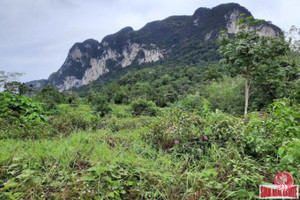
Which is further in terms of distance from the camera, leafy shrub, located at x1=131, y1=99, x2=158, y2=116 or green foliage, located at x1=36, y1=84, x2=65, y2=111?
leafy shrub, located at x1=131, y1=99, x2=158, y2=116

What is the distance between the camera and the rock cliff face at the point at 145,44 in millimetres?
100562

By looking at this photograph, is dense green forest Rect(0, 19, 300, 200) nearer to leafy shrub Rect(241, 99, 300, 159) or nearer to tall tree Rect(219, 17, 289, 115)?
leafy shrub Rect(241, 99, 300, 159)

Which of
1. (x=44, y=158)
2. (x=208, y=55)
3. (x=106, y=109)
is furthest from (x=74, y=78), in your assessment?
(x=44, y=158)

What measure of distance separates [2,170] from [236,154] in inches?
88.4

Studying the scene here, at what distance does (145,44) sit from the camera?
412 ft

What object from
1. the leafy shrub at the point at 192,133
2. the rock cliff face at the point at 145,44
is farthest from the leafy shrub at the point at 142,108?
the rock cliff face at the point at 145,44

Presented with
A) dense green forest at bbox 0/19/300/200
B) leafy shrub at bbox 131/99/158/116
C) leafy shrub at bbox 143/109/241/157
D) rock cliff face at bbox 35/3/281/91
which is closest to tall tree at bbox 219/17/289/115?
dense green forest at bbox 0/19/300/200

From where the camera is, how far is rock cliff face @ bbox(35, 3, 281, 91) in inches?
3959

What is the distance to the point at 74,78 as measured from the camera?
153875 millimetres

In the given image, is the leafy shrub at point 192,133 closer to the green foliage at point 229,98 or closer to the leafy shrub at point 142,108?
the green foliage at point 229,98

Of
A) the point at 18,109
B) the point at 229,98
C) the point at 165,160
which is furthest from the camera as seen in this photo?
the point at 229,98

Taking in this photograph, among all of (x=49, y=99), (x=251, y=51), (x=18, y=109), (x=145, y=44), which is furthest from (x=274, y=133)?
(x=145, y=44)

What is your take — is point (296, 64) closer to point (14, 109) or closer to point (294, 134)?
point (294, 134)

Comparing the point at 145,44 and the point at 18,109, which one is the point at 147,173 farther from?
the point at 145,44
